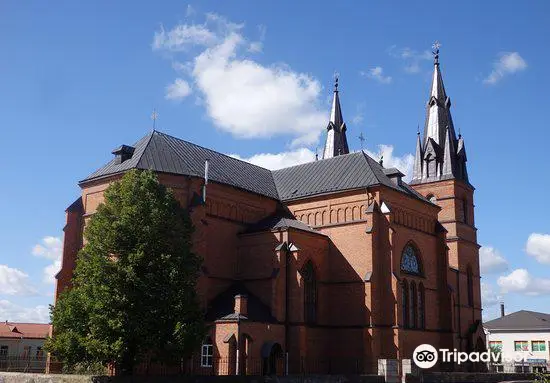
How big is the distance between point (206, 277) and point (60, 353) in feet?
35.4

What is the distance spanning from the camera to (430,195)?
179ft

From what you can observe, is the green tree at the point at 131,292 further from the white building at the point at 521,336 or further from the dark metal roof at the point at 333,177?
the white building at the point at 521,336

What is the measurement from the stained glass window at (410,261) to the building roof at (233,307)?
10680mm

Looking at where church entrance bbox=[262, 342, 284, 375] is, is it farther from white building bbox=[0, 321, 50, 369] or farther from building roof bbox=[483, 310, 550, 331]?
building roof bbox=[483, 310, 550, 331]

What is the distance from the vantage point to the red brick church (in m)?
35.0

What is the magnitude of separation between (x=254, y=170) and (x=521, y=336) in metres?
47.4

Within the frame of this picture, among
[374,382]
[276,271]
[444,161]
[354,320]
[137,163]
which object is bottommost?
[374,382]

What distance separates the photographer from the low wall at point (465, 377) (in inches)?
1441

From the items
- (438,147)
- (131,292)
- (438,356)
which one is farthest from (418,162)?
(131,292)

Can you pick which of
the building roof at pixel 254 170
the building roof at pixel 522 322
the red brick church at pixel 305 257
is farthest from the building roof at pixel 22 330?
the building roof at pixel 522 322

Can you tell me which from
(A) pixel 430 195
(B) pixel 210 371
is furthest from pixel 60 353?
(A) pixel 430 195

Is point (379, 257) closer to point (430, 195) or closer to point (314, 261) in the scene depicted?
point (314, 261)

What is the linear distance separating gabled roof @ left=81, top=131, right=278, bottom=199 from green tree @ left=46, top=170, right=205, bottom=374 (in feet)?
26.4

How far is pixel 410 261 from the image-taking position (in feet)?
139
